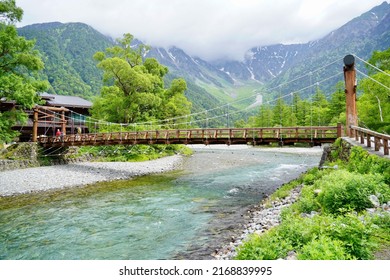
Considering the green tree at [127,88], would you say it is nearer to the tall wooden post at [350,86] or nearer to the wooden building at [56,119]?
the wooden building at [56,119]

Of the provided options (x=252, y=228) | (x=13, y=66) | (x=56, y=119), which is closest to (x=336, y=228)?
(x=252, y=228)

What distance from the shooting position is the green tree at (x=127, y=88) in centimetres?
3291

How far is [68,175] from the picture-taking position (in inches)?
812

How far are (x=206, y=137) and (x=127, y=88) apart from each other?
18.0m

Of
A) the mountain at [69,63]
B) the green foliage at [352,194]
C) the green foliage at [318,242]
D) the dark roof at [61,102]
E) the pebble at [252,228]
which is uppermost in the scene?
the mountain at [69,63]

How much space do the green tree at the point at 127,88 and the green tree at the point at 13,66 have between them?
1614 cm

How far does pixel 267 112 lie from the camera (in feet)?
206

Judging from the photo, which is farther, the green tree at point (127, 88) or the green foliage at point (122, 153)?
the green tree at point (127, 88)

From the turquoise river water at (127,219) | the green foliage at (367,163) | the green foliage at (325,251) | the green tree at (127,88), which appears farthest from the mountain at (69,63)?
the green foliage at (325,251)

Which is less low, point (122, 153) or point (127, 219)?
point (122, 153)

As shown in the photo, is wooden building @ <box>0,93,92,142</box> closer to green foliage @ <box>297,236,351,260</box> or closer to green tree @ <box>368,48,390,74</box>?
green tree @ <box>368,48,390,74</box>

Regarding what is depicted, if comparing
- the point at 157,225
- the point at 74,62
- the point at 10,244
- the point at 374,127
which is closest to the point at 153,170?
the point at 157,225

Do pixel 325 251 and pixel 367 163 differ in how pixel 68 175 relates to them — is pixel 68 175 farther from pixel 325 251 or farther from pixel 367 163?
pixel 325 251

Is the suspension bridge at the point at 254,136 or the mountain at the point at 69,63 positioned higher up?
the mountain at the point at 69,63
